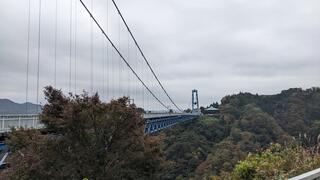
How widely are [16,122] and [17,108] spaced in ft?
16.1

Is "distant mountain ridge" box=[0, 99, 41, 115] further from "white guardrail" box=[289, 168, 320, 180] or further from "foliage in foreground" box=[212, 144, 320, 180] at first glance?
"white guardrail" box=[289, 168, 320, 180]

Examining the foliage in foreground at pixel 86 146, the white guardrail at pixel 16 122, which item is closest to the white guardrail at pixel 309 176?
the foliage in foreground at pixel 86 146

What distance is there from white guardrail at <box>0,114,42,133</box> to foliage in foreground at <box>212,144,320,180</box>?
11.0 m

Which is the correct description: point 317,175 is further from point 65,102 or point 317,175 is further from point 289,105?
point 289,105

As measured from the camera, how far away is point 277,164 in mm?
9039

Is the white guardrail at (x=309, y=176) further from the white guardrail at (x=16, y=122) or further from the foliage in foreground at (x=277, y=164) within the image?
the white guardrail at (x=16, y=122)

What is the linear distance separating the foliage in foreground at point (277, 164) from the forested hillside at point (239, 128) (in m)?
43.6

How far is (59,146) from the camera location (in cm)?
1739

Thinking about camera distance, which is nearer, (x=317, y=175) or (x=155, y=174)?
(x=317, y=175)

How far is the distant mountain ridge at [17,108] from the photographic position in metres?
22.0

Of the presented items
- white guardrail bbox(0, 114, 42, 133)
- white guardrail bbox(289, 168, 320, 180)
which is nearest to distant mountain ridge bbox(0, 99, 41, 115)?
white guardrail bbox(0, 114, 42, 133)

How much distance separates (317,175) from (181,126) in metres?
93.4

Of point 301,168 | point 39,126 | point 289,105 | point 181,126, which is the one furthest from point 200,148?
point 301,168

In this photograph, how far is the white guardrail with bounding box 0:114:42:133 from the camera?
1903 centimetres
